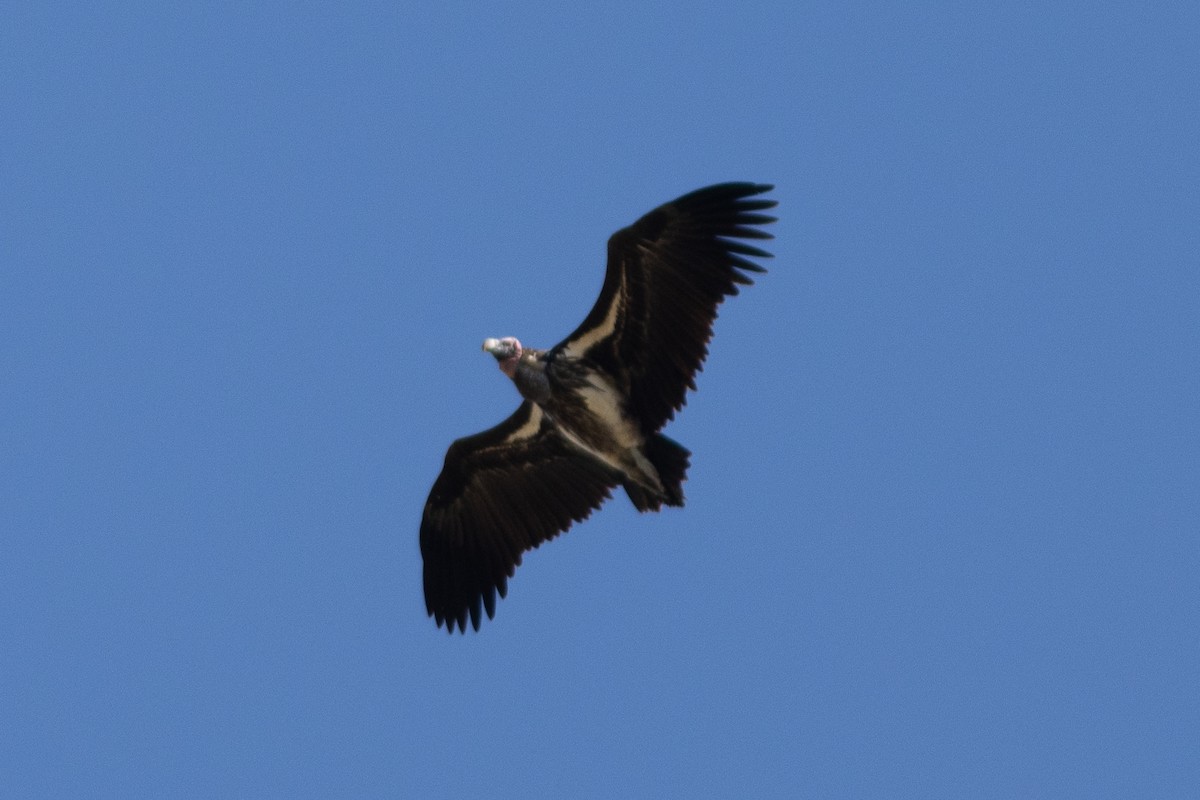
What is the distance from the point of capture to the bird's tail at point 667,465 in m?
18.9

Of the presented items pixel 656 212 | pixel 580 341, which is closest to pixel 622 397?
pixel 580 341

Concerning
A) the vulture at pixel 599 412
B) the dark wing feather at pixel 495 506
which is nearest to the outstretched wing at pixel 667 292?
the vulture at pixel 599 412

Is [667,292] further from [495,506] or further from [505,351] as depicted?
[495,506]

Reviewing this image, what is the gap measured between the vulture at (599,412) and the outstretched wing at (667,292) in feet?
0.03

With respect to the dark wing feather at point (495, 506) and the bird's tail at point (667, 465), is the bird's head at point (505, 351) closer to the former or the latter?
the dark wing feather at point (495, 506)

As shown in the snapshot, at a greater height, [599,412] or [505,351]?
[505,351]

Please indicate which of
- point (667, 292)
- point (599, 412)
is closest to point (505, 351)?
point (599, 412)

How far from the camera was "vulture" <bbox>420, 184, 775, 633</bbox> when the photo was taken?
18.5 m

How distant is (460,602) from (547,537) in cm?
133

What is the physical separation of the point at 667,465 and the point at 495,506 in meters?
2.87

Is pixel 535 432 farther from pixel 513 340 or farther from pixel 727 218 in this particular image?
pixel 727 218

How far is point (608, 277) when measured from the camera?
1878 centimetres

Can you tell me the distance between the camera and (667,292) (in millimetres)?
18688

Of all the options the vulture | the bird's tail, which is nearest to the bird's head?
A: the vulture
